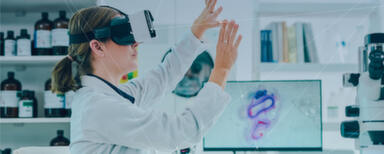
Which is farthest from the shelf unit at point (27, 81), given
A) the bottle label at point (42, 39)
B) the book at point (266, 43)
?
the book at point (266, 43)

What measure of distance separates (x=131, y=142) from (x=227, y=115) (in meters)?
0.81

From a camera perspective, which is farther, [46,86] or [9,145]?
[9,145]

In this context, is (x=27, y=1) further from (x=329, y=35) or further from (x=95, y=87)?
(x=329, y=35)

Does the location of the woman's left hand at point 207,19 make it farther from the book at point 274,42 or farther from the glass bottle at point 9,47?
the glass bottle at point 9,47

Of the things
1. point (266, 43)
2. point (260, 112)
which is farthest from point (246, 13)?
point (260, 112)

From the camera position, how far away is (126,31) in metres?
1.10

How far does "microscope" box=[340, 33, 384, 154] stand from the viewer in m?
1.25

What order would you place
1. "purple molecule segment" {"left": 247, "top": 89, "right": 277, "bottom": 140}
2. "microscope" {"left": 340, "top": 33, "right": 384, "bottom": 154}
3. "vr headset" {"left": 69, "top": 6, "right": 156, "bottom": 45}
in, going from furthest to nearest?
"purple molecule segment" {"left": 247, "top": 89, "right": 277, "bottom": 140}, "microscope" {"left": 340, "top": 33, "right": 384, "bottom": 154}, "vr headset" {"left": 69, "top": 6, "right": 156, "bottom": 45}

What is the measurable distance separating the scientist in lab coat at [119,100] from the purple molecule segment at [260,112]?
0.53 meters

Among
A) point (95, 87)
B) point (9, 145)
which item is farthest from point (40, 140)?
point (95, 87)

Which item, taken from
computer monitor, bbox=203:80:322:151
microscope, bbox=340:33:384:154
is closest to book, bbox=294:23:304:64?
computer monitor, bbox=203:80:322:151

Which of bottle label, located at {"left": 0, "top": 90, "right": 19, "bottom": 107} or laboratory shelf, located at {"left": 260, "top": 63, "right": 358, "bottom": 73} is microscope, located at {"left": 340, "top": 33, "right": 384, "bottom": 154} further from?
bottle label, located at {"left": 0, "top": 90, "right": 19, "bottom": 107}

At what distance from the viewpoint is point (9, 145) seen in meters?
2.12

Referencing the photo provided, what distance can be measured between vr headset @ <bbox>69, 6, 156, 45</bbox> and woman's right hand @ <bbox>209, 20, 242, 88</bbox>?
0.20 metres
